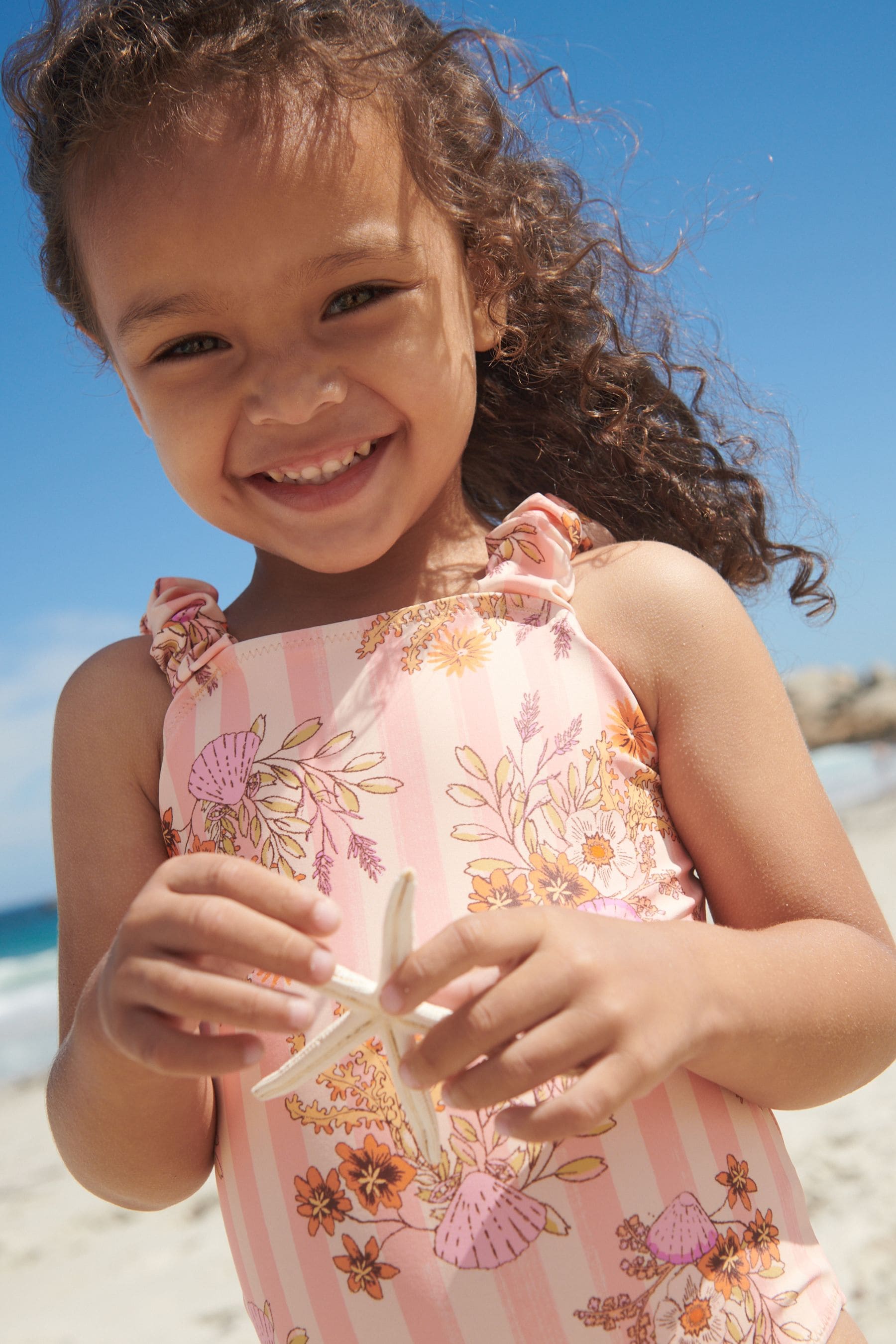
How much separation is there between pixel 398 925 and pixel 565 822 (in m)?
0.46

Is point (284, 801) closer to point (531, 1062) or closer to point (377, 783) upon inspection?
point (377, 783)

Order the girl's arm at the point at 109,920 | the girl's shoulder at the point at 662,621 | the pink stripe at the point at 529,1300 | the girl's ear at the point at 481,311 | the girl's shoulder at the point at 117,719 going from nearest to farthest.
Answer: the pink stripe at the point at 529,1300, the girl's arm at the point at 109,920, the girl's shoulder at the point at 662,621, the girl's shoulder at the point at 117,719, the girl's ear at the point at 481,311

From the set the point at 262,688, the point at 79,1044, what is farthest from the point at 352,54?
the point at 79,1044

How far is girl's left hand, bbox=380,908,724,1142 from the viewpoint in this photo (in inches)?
38.1

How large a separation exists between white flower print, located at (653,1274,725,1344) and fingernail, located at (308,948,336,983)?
0.65 meters

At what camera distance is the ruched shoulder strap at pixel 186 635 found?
1.57 meters

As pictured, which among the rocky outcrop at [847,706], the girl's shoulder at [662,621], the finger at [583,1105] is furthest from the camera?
the rocky outcrop at [847,706]

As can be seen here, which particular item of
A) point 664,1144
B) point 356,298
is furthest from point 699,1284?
point 356,298

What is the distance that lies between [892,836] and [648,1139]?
34.2 feet

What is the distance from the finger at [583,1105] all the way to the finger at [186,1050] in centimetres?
26

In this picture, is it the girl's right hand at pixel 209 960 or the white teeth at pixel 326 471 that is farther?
the white teeth at pixel 326 471

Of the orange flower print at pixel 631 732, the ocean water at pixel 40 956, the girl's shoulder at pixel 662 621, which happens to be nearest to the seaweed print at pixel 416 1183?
the orange flower print at pixel 631 732

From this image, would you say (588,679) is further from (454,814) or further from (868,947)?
(868,947)

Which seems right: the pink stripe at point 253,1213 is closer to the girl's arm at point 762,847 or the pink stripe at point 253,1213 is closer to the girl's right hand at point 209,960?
the girl's right hand at point 209,960
